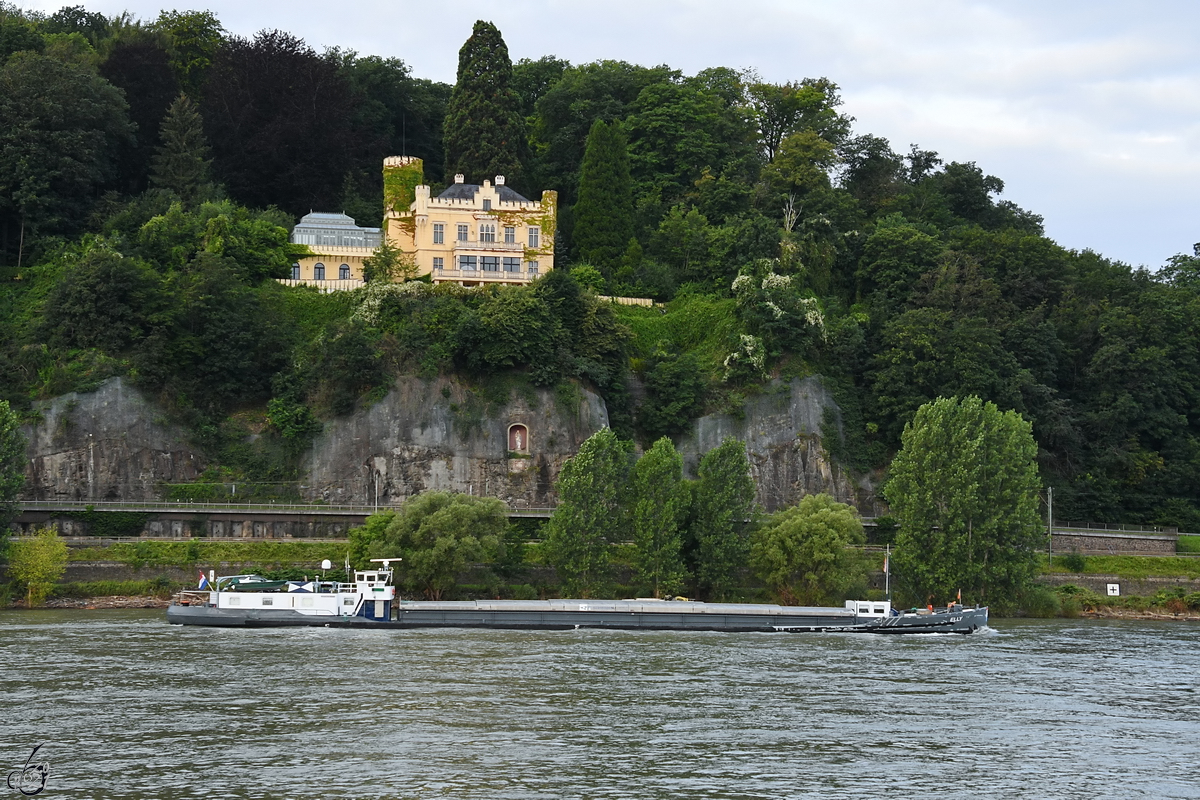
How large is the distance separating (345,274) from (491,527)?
3073cm

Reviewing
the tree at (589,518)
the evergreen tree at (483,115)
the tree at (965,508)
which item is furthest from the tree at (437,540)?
the evergreen tree at (483,115)

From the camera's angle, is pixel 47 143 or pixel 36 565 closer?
pixel 36 565

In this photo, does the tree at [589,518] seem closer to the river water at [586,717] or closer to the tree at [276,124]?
the river water at [586,717]

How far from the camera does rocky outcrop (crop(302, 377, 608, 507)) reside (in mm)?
86875

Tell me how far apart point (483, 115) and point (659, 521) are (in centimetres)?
4249

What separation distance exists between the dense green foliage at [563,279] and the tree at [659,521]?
625 inches

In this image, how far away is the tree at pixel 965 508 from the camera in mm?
76062

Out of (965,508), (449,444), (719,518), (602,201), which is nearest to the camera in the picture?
(965,508)

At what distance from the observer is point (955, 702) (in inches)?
1871

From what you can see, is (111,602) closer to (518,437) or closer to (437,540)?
(437,540)

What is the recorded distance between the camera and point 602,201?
342 feet

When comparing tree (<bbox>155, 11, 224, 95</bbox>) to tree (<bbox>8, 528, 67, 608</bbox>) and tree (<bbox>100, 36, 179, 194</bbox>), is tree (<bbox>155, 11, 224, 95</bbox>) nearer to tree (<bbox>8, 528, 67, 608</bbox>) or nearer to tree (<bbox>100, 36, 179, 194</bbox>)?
tree (<bbox>100, 36, 179, 194</bbox>)

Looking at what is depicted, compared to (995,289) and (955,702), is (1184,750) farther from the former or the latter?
(995,289)

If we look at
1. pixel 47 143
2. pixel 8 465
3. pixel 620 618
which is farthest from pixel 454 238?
pixel 620 618
